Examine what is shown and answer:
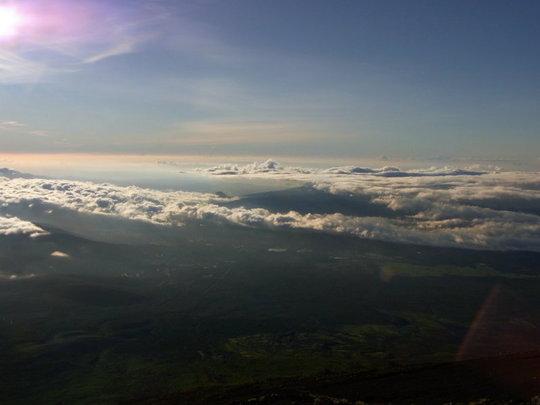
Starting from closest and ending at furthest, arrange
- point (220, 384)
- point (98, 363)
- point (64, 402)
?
point (64, 402)
point (220, 384)
point (98, 363)

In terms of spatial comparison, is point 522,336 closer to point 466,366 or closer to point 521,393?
point 466,366

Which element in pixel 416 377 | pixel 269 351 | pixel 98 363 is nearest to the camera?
pixel 416 377

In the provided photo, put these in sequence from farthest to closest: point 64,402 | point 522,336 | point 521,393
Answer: point 522,336, point 64,402, point 521,393

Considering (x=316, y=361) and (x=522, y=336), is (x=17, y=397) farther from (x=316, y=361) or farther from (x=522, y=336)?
(x=522, y=336)

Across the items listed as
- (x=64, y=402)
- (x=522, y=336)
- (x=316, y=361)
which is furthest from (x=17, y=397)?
(x=522, y=336)

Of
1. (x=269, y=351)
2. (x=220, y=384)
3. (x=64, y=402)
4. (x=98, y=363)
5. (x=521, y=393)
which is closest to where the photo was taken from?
(x=521, y=393)

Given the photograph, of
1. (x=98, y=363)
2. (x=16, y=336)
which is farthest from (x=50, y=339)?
(x=98, y=363)

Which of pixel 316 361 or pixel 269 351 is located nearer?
pixel 316 361

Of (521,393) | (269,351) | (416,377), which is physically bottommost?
(269,351)

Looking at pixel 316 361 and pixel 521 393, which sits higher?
pixel 521 393
